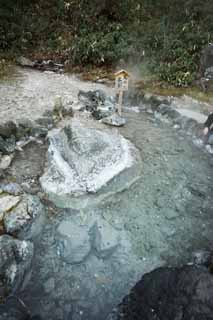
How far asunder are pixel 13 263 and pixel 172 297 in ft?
7.62

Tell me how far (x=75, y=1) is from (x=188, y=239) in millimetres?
15243

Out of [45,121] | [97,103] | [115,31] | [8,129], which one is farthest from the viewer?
[115,31]

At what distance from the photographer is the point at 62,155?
663 cm

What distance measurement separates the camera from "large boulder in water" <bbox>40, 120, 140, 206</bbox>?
236 inches

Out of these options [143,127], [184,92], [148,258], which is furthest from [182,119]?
[148,258]

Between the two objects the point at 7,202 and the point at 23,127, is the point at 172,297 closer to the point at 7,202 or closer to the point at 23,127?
the point at 7,202

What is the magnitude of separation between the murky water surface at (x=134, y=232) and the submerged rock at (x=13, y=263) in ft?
0.66

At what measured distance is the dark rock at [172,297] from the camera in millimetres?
3254

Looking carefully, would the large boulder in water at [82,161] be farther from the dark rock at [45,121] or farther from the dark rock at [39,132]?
the dark rock at [45,121]

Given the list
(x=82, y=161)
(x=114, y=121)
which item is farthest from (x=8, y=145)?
(x=114, y=121)

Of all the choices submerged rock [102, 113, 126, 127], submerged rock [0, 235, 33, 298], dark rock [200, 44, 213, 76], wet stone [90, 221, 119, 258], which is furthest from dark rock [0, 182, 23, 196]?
dark rock [200, 44, 213, 76]

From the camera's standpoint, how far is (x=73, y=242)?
496cm

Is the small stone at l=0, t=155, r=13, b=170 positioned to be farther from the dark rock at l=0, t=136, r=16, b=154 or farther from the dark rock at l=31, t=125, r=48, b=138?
the dark rock at l=31, t=125, r=48, b=138

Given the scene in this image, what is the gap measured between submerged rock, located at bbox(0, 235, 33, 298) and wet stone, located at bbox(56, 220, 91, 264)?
1.84 ft
